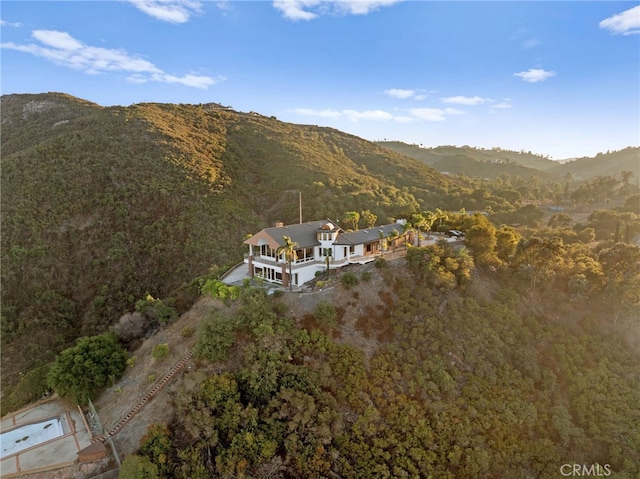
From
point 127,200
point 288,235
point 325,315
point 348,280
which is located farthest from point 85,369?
point 127,200

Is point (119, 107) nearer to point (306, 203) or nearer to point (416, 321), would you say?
point (306, 203)

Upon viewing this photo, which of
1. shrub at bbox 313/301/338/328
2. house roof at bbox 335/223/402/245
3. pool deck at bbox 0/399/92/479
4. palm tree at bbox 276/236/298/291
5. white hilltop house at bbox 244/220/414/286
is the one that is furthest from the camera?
house roof at bbox 335/223/402/245

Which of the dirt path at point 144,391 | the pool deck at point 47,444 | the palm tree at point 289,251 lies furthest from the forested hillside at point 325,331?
the palm tree at point 289,251

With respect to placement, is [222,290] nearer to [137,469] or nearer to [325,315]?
[325,315]

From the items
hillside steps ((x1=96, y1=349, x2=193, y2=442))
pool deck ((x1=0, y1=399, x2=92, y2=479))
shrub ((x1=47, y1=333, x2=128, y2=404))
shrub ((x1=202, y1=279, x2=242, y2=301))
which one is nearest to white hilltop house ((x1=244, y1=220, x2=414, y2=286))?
shrub ((x1=202, y1=279, x2=242, y2=301))

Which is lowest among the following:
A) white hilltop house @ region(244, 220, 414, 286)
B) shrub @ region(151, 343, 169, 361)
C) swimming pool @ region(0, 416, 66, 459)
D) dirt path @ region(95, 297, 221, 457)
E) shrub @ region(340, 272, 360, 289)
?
swimming pool @ region(0, 416, 66, 459)

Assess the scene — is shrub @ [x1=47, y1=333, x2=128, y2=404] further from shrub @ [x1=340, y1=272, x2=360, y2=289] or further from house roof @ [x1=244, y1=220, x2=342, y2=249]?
shrub @ [x1=340, y1=272, x2=360, y2=289]

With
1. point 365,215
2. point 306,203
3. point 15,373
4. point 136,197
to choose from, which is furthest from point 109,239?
point 365,215
